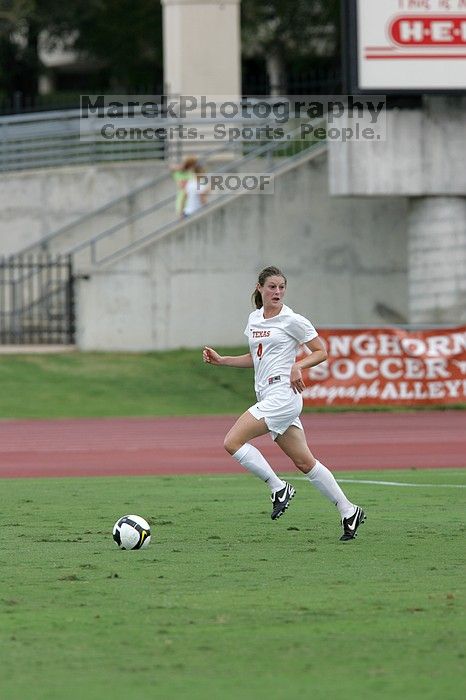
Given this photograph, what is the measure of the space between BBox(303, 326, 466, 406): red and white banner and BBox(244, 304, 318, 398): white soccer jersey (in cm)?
1527

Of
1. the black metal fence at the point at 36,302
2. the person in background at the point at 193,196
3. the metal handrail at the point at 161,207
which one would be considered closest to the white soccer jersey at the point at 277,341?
the metal handrail at the point at 161,207

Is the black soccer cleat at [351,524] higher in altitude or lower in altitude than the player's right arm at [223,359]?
lower

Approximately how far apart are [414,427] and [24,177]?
48.2 feet

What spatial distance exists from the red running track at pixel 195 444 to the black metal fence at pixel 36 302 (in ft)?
23.5

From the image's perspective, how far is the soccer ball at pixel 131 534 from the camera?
11.3m

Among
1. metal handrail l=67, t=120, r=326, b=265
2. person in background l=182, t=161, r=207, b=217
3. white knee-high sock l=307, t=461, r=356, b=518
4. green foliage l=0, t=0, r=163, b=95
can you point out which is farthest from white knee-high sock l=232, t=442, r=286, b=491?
green foliage l=0, t=0, r=163, b=95

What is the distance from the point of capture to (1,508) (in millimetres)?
14547

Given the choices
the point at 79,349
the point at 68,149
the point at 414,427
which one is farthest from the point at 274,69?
the point at 414,427

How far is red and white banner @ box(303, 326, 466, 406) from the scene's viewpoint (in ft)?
89.4

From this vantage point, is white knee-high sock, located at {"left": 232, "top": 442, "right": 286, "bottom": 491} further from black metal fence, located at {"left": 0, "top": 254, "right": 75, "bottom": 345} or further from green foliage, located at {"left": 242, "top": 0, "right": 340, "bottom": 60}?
green foliage, located at {"left": 242, "top": 0, "right": 340, "bottom": 60}

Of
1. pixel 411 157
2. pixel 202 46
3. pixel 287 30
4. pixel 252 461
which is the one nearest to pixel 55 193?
pixel 202 46

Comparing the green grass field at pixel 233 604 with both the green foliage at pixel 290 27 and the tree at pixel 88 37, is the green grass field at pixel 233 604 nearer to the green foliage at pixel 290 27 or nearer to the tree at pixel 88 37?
the tree at pixel 88 37

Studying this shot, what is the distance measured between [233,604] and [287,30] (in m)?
48.2

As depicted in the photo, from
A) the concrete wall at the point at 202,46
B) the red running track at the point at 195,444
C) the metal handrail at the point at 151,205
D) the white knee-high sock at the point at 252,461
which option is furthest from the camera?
the concrete wall at the point at 202,46
